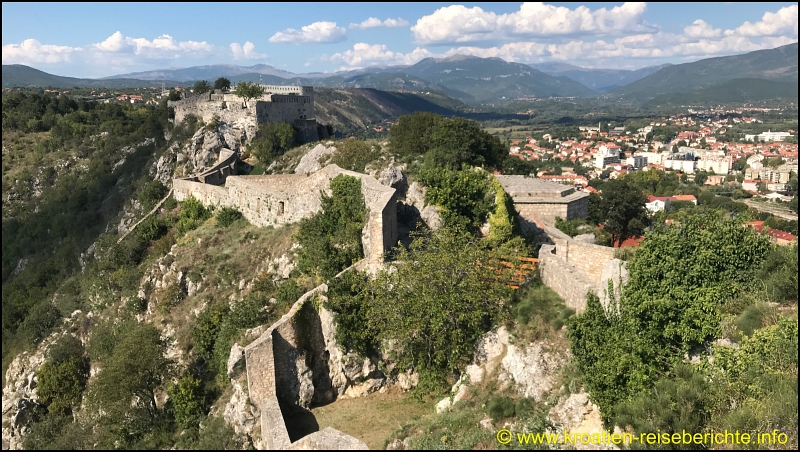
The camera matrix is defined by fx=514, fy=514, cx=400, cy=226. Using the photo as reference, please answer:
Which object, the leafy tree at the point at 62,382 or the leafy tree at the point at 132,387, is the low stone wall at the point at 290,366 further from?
the leafy tree at the point at 62,382

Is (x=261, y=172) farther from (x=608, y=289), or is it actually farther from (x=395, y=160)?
(x=608, y=289)

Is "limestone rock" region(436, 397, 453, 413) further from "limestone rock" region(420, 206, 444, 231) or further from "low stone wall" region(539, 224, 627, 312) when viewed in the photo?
"limestone rock" region(420, 206, 444, 231)

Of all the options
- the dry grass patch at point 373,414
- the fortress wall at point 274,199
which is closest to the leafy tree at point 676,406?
the dry grass patch at point 373,414

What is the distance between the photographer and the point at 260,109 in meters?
36.9

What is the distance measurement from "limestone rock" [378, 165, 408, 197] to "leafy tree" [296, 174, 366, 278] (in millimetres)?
1476

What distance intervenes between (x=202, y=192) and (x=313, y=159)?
659 cm

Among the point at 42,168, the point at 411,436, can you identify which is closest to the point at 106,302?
the point at 411,436

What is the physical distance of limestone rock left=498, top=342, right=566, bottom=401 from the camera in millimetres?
11087

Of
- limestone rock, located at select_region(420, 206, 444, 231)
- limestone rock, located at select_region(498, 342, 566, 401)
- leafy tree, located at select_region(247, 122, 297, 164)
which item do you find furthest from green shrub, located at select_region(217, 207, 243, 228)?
limestone rock, located at select_region(498, 342, 566, 401)

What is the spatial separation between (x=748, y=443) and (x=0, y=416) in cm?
2564

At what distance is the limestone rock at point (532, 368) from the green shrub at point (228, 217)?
16.6 metres

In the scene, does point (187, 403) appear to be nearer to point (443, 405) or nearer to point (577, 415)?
point (443, 405)

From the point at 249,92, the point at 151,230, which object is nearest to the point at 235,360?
the point at 151,230

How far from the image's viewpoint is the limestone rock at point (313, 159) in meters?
29.7
